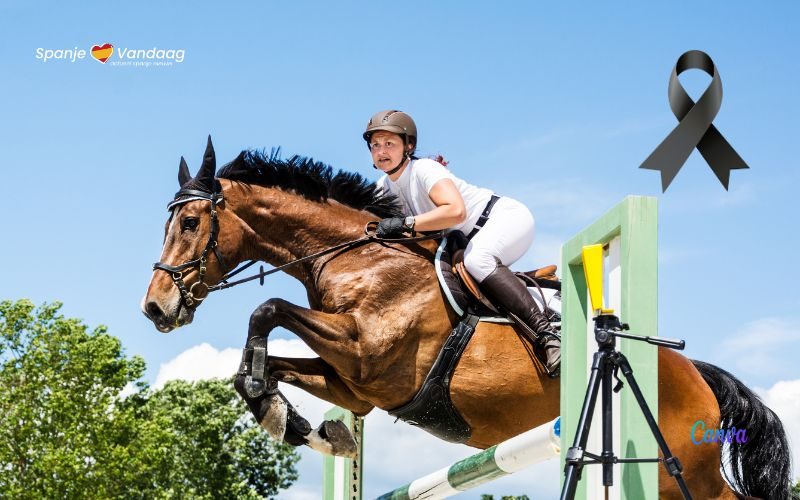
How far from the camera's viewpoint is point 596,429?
12.4 ft

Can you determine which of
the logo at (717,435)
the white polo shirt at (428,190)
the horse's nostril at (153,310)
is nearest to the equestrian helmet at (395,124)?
the white polo shirt at (428,190)

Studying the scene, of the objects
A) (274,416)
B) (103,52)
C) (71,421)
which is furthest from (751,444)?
(71,421)

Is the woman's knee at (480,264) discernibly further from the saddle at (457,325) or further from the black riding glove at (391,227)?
the black riding glove at (391,227)

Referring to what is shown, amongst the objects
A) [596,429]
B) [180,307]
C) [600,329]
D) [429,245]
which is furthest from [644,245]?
[180,307]

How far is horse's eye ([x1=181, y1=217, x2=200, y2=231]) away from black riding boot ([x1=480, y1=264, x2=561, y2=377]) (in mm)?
1546

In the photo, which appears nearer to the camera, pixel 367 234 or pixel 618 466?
pixel 618 466

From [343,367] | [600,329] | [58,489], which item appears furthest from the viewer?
[58,489]

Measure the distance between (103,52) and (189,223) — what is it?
373 inches

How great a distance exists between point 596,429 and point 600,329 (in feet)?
1.79

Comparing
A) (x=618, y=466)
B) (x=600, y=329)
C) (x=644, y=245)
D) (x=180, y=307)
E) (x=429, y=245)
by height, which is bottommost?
(x=618, y=466)

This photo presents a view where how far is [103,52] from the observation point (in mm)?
14102

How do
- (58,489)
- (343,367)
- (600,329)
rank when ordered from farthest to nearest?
(58,489)
(343,367)
(600,329)

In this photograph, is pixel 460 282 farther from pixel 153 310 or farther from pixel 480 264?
pixel 153 310

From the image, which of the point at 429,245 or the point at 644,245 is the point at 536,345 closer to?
the point at 429,245
